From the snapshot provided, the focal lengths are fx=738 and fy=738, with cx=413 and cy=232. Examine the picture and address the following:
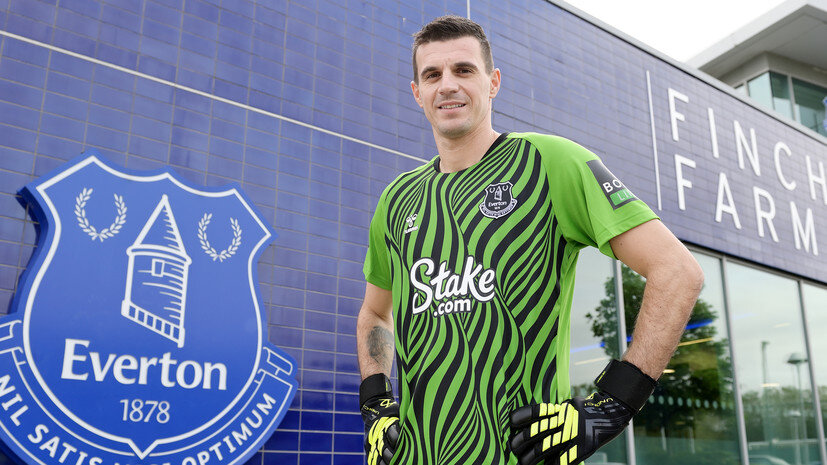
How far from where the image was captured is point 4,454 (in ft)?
10.8

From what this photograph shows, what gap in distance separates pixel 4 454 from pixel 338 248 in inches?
85.5

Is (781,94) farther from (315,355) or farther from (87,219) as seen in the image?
(87,219)

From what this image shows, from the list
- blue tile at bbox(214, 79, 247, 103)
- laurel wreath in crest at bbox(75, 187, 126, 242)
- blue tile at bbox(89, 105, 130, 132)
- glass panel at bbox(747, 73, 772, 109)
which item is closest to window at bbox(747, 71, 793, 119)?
glass panel at bbox(747, 73, 772, 109)

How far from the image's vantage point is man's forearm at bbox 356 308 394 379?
6.84 feet

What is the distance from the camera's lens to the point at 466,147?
1911 millimetres

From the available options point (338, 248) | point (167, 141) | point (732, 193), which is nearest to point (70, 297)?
point (167, 141)

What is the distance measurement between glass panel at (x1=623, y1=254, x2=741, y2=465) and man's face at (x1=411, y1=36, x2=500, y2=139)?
16.8 ft

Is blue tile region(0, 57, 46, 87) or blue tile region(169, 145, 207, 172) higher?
blue tile region(0, 57, 46, 87)

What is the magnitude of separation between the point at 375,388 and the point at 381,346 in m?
0.17

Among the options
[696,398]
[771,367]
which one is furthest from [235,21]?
[771,367]

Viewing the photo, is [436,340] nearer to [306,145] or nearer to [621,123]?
[306,145]

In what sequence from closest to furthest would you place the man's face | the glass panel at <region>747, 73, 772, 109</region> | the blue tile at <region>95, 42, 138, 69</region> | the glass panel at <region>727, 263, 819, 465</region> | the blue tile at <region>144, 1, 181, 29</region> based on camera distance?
the man's face
the blue tile at <region>95, 42, 138, 69</region>
the blue tile at <region>144, 1, 181, 29</region>
the glass panel at <region>727, 263, 819, 465</region>
the glass panel at <region>747, 73, 772, 109</region>

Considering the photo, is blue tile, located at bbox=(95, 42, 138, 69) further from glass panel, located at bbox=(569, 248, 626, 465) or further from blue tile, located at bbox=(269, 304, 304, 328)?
glass panel, located at bbox=(569, 248, 626, 465)

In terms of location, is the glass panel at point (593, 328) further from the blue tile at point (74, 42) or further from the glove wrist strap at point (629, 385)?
the glove wrist strap at point (629, 385)
